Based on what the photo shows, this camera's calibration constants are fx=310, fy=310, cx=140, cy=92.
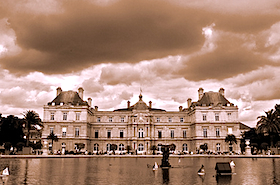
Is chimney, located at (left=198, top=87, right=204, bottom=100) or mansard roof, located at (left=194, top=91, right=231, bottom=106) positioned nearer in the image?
mansard roof, located at (left=194, top=91, right=231, bottom=106)

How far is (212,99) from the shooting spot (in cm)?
7250

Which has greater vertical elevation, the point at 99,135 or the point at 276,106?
the point at 276,106

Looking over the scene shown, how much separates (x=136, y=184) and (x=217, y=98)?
194 ft

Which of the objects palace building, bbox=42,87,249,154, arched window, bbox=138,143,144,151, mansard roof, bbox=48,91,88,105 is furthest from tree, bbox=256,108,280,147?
mansard roof, bbox=48,91,88,105

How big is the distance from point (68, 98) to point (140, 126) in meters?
18.0

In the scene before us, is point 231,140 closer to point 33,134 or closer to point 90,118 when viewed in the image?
point 90,118

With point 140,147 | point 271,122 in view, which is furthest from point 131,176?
point 140,147

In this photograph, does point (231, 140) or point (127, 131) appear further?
point (127, 131)

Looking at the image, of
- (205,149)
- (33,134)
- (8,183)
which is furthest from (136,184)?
(33,134)

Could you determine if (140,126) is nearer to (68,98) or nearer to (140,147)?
(140,147)

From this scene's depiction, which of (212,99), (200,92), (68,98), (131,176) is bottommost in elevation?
(131,176)

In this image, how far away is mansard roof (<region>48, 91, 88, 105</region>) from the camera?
234 ft

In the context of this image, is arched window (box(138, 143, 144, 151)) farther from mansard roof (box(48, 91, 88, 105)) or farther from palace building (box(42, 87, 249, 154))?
mansard roof (box(48, 91, 88, 105))

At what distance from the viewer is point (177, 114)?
76.9 metres
